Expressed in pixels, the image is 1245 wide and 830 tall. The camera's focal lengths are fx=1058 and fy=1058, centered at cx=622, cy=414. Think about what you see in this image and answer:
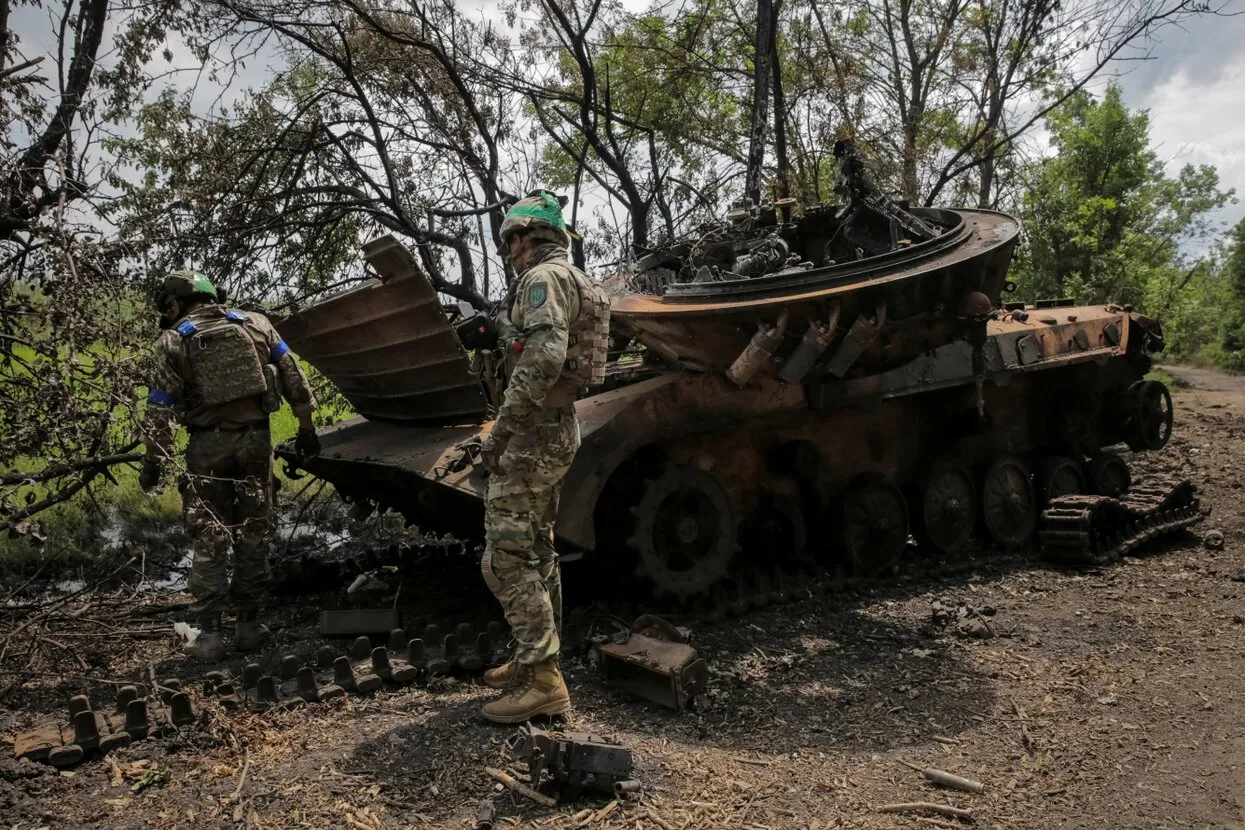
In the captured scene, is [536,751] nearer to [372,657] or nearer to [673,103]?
[372,657]

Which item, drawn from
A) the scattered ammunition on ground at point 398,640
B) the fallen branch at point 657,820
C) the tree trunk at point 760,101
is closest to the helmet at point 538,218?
the scattered ammunition on ground at point 398,640

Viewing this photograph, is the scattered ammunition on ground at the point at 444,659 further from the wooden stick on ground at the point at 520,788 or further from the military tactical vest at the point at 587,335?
the military tactical vest at the point at 587,335

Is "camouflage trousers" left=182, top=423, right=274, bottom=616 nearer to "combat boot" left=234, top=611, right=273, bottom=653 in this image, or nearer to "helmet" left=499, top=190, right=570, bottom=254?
"combat boot" left=234, top=611, right=273, bottom=653

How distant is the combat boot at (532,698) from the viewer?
4.51 meters

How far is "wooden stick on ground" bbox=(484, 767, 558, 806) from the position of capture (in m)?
3.82

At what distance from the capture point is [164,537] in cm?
967

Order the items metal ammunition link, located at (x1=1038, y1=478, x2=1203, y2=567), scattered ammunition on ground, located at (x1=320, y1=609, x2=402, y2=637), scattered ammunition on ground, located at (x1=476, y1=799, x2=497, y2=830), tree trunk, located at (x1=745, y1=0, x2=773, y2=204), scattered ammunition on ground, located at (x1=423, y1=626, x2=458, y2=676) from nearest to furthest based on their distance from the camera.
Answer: scattered ammunition on ground, located at (x1=476, y1=799, x2=497, y2=830) → scattered ammunition on ground, located at (x1=423, y1=626, x2=458, y2=676) → scattered ammunition on ground, located at (x1=320, y1=609, x2=402, y2=637) → metal ammunition link, located at (x1=1038, y1=478, x2=1203, y2=567) → tree trunk, located at (x1=745, y1=0, x2=773, y2=204)

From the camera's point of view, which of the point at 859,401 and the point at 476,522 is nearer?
the point at 476,522

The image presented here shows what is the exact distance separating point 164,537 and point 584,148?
6.14 metres

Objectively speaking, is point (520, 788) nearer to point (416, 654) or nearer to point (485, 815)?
point (485, 815)

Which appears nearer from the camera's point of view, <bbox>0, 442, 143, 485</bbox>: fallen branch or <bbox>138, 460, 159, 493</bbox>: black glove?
<bbox>0, 442, 143, 485</bbox>: fallen branch

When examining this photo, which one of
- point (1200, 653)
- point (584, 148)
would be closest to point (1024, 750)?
point (1200, 653)

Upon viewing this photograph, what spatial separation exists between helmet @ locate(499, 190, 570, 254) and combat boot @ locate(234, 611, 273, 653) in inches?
112

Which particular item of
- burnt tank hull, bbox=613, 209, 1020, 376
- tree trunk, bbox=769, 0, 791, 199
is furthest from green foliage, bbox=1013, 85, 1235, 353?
burnt tank hull, bbox=613, 209, 1020, 376
